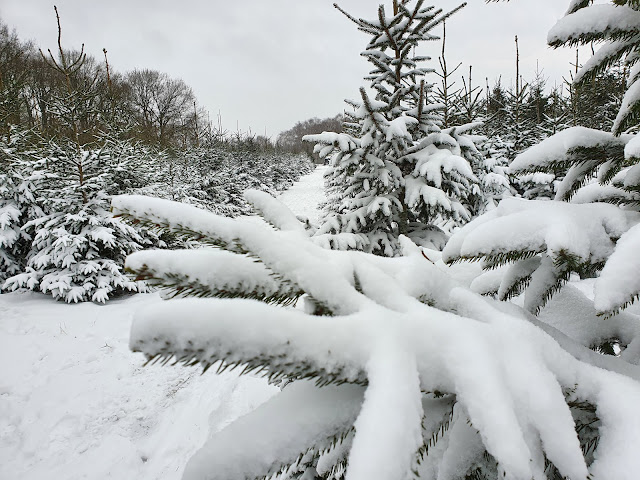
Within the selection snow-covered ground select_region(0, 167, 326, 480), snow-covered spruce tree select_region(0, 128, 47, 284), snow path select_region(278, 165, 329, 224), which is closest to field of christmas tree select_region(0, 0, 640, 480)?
snow-covered ground select_region(0, 167, 326, 480)

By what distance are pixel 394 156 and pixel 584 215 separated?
375cm

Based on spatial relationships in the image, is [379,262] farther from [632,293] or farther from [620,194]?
[620,194]

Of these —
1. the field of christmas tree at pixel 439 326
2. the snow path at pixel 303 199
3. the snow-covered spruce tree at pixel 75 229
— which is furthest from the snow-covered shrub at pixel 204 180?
the field of christmas tree at pixel 439 326

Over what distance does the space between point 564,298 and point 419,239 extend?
3.22 m

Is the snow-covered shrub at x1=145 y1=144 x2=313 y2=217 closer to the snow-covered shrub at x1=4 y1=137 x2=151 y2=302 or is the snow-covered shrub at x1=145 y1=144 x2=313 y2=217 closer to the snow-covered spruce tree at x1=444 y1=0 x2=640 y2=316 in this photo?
the snow-covered shrub at x1=4 y1=137 x2=151 y2=302

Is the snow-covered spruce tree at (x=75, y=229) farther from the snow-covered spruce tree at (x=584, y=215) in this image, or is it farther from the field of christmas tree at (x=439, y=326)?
the snow-covered spruce tree at (x=584, y=215)

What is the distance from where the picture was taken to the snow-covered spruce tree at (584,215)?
2.13 feet

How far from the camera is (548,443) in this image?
484 millimetres

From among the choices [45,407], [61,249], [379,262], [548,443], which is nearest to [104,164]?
[61,249]

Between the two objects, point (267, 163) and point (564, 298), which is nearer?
point (564, 298)

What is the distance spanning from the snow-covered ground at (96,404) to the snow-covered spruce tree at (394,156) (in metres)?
2.26

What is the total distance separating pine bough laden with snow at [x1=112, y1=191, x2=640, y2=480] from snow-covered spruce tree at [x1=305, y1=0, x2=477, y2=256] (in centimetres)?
298

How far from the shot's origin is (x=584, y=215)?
0.83 metres

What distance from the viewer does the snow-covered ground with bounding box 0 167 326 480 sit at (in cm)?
291
